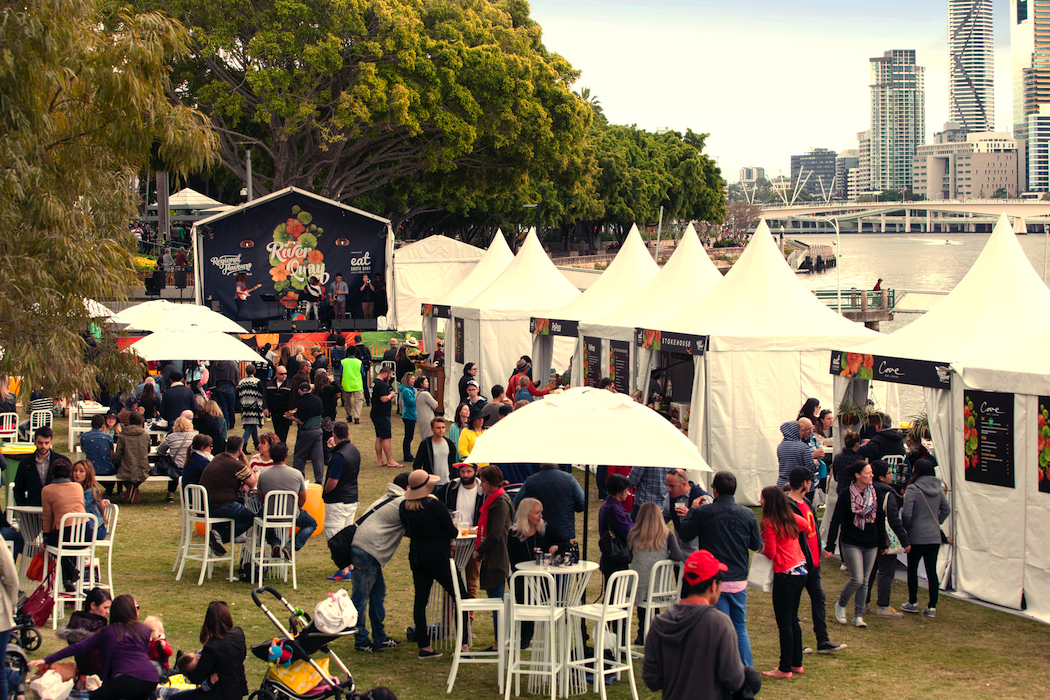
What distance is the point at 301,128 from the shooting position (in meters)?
34.6

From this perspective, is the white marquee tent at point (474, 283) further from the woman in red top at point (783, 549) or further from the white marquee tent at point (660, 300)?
the woman in red top at point (783, 549)

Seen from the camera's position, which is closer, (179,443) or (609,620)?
(609,620)

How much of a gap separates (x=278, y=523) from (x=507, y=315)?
11.5m

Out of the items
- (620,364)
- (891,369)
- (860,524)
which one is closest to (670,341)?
(620,364)

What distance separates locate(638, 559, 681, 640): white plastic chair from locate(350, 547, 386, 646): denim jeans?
2021 mm

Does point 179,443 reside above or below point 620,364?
below

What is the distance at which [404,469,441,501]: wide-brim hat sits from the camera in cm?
765

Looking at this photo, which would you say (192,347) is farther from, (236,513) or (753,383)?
(753,383)

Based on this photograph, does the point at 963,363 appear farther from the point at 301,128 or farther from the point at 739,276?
the point at 301,128

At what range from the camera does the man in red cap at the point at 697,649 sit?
15.4ft

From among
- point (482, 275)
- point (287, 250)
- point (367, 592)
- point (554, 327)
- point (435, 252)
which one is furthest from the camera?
point (435, 252)

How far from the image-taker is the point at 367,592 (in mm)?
7969

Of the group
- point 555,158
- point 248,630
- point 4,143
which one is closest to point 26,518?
point 248,630

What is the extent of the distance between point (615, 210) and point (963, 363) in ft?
219
